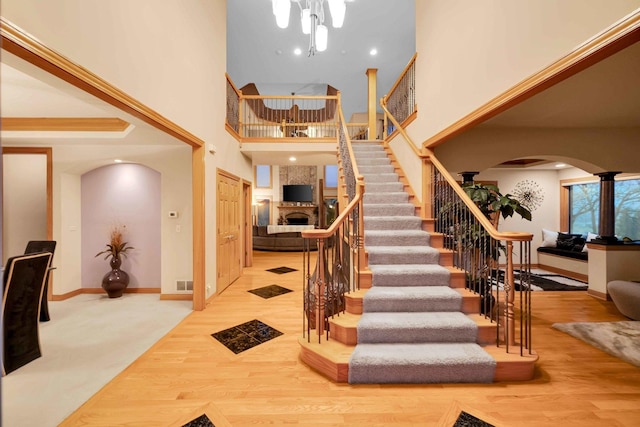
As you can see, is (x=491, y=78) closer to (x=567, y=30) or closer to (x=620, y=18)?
(x=567, y=30)

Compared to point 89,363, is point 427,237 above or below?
above

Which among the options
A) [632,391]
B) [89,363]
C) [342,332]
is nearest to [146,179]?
[89,363]

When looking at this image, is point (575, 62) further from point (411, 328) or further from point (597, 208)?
point (597, 208)

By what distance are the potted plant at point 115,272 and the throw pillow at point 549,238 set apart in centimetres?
853

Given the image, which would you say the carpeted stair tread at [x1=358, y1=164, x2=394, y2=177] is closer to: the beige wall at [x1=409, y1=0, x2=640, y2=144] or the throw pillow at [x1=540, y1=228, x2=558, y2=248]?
the beige wall at [x1=409, y1=0, x2=640, y2=144]

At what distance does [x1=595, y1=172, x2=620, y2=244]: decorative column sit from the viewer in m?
4.82

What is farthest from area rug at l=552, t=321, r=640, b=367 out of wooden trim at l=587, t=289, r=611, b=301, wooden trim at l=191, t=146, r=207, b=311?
wooden trim at l=191, t=146, r=207, b=311

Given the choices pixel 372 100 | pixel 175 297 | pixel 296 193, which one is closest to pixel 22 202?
pixel 175 297

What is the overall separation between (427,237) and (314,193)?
9.32 metres

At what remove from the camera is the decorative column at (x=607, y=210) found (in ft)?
15.8

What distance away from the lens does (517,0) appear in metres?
2.56

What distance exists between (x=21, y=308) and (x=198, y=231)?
5.95 ft

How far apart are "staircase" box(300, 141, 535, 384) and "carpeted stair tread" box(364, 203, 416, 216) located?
0.49 meters

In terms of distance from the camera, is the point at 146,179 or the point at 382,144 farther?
the point at 382,144
